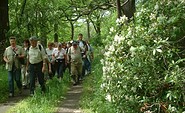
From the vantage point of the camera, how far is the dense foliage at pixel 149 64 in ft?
15.8

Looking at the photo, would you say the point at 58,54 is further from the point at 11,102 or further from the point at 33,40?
the point at 11,102

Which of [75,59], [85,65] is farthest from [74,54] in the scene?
[85,65]

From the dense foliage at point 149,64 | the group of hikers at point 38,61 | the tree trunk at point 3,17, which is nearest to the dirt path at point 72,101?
the group of hikers at point 38,61

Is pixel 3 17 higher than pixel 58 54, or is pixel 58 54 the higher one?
pixel 3 17

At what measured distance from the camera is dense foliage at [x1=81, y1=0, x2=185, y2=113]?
482cm

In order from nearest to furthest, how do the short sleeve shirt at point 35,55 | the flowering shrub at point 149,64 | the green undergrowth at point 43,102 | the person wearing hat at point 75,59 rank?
the flowering shrub at point 149,64, the green undergrowth at point 43,102, the short sleeve shirt at point 35,55, the person wearing hat at point 75,59

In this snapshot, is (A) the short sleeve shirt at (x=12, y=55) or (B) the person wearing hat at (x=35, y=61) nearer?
(B) the person wearing hat at (x=35, y=61)

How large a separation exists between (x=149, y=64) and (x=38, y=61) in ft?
20.2

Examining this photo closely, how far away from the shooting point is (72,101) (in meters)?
10.3

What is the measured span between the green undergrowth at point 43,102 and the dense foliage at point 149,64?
10.9 feet

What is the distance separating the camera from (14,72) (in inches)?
461

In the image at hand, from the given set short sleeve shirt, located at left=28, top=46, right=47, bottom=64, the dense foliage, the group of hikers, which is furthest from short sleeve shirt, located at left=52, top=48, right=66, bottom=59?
the dense foliage

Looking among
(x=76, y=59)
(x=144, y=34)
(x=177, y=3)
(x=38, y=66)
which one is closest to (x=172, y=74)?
(x=144, y=34)

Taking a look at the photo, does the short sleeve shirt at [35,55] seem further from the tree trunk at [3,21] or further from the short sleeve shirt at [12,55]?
the tree trunk at [3,21]
